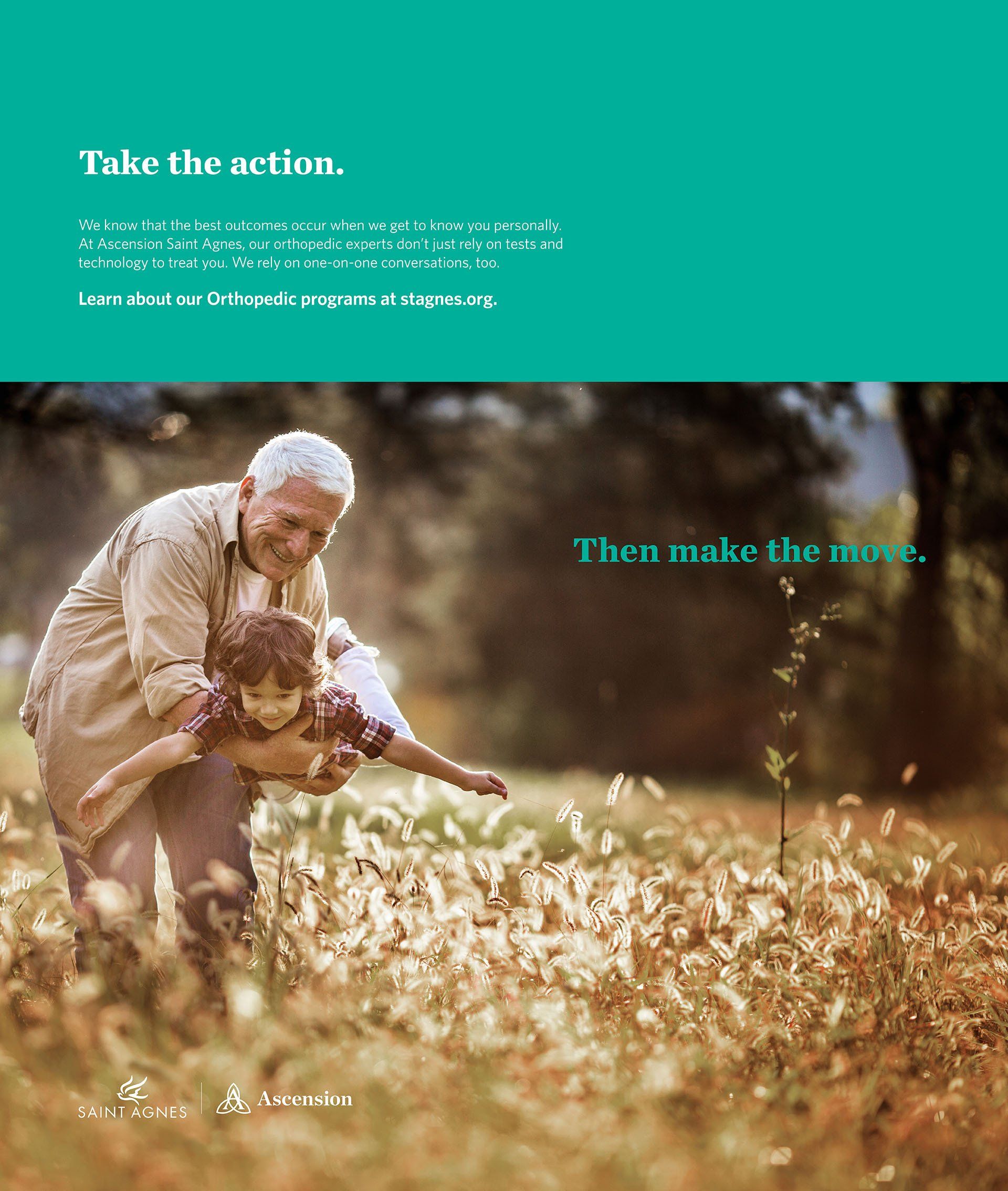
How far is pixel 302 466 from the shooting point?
3445 millimetres

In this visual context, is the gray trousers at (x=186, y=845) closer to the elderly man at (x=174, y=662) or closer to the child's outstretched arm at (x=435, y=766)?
the elderly man at (x=174, y=662)

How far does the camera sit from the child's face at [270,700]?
3350mm

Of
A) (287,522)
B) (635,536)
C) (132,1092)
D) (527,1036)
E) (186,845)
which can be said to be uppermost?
(635,536)

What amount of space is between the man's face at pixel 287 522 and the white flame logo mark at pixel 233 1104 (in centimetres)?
165

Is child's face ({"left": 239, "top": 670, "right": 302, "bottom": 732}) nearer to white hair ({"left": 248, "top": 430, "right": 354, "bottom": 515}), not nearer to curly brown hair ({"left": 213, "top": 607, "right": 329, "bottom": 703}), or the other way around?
curly brown hair ({"left": 213, "top": 607, "right": 329, "bottom": 703})

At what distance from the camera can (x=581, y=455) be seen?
15.7 m

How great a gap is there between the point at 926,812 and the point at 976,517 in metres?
2.84

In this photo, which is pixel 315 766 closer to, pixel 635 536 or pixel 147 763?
pixel 147 763

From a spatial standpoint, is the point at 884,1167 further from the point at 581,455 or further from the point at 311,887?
the point at 581,455

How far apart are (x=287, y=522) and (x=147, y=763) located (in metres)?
0.91

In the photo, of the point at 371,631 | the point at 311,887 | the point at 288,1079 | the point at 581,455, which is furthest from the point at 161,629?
the point at 371,631

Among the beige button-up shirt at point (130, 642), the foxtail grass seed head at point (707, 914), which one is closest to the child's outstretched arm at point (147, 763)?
the beige button-up shirt at point (130, 642)

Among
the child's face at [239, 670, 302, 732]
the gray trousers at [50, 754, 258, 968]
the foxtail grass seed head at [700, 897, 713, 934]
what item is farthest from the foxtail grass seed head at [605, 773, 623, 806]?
the gray trousers at [50, 754, 258, 968]

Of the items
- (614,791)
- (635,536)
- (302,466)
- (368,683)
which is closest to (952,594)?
(635,536)
